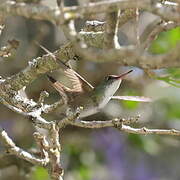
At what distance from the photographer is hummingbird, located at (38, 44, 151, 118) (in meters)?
1.33

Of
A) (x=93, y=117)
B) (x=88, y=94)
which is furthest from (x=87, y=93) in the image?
(x=93, y=117)

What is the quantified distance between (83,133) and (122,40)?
24.4 inches

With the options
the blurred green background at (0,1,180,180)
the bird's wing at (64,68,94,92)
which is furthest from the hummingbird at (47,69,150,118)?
the blurred green background at (0,1,180,180)

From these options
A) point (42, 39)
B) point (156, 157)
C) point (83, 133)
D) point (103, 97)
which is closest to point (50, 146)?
point (103, 97)

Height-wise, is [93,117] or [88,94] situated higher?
[88,94]

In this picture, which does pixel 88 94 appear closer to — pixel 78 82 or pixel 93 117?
pixel 78 82

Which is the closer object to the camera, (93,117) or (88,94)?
(88,94)

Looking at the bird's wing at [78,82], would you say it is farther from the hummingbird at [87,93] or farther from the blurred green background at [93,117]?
the blurred green background at [93,117]

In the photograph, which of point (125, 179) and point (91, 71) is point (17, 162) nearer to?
point (91, 71)

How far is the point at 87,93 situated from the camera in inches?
55.5

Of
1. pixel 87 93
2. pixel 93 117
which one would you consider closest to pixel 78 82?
pixel 87 93

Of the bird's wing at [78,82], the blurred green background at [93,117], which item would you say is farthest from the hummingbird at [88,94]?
the blurred green background at [93,117]

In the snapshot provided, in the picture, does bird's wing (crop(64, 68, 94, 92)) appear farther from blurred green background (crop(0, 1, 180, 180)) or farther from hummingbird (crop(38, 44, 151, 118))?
blurred green background (crop(0, 1, 180, 180))

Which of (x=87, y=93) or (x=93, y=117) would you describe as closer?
(x=87, y=93)
